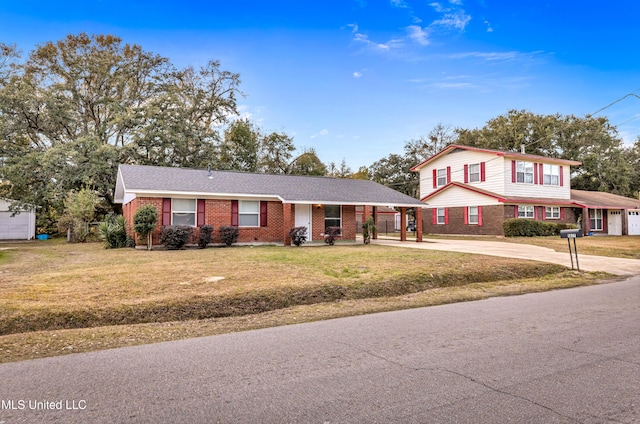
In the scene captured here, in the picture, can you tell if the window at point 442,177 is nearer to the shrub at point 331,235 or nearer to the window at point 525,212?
the window at point 525,212

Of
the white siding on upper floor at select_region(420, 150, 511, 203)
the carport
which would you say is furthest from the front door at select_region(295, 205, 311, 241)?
the carport

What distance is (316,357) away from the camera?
172 inches

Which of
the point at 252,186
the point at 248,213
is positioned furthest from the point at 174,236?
the point at 252,186

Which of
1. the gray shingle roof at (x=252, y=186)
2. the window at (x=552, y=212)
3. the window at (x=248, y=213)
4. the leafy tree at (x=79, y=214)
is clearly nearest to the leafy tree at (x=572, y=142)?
the window at (x=552, y=212)

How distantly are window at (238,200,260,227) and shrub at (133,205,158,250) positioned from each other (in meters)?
4.04

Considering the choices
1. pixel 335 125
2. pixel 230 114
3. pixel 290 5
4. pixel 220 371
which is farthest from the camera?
pixel 230 114

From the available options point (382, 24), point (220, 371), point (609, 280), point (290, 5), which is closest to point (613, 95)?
point (382, 24)

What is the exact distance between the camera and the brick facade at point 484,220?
27.3 metres

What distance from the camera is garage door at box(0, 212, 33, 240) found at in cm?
2814

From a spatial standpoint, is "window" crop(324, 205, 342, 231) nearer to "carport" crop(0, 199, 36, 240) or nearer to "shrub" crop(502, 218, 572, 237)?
"shrub" crop(502, 218, 572, 237)

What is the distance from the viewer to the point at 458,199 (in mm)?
30594

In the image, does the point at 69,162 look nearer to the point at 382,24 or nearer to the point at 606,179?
the point at 382,24

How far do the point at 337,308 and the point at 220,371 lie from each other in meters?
3.47

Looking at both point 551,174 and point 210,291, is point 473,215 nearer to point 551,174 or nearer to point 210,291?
point 551,174
